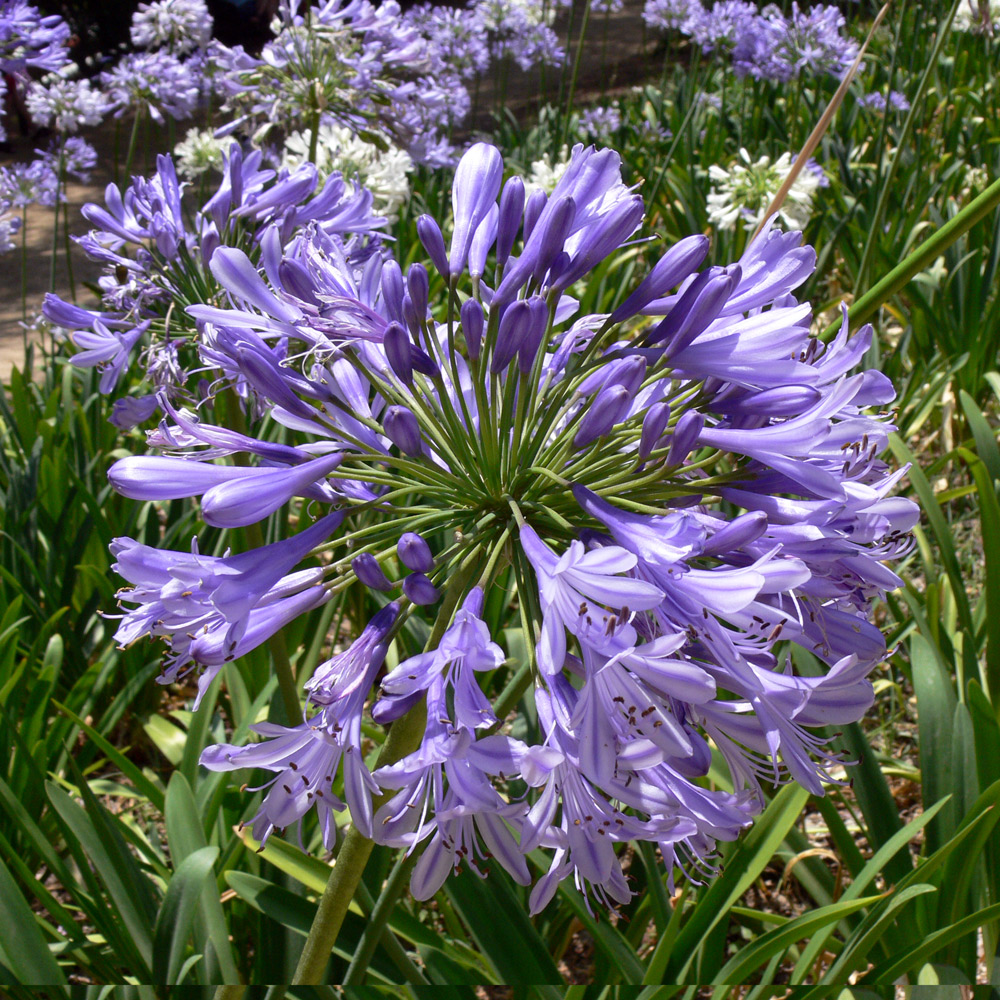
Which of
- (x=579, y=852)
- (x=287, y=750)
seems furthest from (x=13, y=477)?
(x=579, y=852)

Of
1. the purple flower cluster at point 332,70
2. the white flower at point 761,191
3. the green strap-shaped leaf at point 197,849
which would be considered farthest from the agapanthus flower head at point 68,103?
the green strap-shaped leaf at point 197,849

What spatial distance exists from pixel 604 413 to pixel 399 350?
269 millimetres

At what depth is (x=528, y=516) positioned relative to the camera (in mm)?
1146

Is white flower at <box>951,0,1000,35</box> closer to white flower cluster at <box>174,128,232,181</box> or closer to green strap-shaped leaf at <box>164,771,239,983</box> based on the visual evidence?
white flower cluster at <box>174,128,232,181</box>

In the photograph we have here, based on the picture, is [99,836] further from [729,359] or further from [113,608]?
[729,359]

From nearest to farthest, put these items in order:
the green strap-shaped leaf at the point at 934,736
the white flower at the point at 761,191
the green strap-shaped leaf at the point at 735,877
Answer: the green strap-shaped leaf at the point at 735,877, the green strap-shaped leaf at the point at 934,736, the white flower at the point at 761,191

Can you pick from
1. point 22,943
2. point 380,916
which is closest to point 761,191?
point 380,916

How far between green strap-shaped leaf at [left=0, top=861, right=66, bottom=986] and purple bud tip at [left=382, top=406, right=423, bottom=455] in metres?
1.11

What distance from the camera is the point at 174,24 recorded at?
4.44 m

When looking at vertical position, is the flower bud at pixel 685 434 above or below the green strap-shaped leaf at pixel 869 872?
above

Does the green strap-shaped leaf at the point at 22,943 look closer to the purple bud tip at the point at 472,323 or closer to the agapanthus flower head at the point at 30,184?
the purple bud tip at the point at 472,323

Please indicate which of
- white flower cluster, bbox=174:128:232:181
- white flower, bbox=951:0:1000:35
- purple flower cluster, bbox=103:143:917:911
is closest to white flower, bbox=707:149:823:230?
white flower, bbox=951:0:1000:35

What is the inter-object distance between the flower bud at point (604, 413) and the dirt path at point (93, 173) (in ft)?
10.2

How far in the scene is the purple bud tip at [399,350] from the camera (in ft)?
3.43
